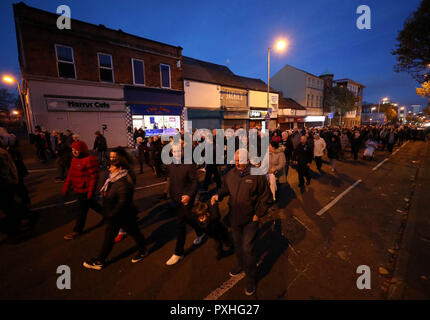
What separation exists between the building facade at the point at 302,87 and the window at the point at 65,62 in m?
36.0

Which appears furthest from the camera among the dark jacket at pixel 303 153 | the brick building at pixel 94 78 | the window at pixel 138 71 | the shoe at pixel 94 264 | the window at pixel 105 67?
the window at pixel 138 71

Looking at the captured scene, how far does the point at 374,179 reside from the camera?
8469 millimetres

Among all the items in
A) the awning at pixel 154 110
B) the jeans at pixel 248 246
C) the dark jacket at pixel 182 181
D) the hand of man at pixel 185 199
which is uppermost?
the awning at pixel 154 110

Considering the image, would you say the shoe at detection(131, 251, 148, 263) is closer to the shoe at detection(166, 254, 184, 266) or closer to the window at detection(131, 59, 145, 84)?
the shoe at detection(166, 254, 184, 266)

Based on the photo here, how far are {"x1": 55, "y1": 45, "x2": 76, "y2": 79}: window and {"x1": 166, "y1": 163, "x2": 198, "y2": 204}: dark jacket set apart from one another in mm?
14832

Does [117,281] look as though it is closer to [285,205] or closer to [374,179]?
[285,205]

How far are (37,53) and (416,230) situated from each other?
19399mm

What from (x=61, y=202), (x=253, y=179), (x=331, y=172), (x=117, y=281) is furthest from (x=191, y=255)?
(x=331, y=172)

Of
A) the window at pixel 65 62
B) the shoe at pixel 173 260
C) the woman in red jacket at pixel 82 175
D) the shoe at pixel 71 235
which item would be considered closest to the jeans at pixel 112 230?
the shoe at pixel 173 260

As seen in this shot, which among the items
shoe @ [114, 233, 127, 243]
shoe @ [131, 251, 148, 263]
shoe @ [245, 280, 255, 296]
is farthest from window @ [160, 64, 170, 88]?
shoe @ [245, 280, 255, 296]

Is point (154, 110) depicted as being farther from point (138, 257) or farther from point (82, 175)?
point (138, 257)

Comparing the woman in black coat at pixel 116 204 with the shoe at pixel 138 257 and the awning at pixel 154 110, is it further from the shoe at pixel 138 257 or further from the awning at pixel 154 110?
the awning at pixel 154 110

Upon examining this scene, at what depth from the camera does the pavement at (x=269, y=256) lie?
9.19 ft

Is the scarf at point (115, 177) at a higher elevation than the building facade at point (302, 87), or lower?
lower
